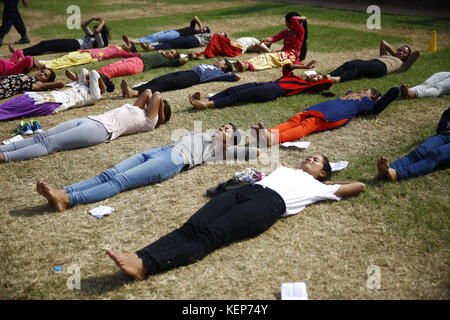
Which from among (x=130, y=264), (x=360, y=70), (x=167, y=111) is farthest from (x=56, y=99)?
(x=360, y=70)

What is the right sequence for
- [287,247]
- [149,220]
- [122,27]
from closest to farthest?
[287,247], [149,220], [122,27]

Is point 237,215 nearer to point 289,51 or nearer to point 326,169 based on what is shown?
point 326,169

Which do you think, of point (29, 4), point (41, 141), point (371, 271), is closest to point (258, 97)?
point (41, 141)

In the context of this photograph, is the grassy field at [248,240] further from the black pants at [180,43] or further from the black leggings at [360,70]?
the black pants at [180,43]

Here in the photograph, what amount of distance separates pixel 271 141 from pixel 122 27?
417 inches

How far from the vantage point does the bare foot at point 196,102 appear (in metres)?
6.44

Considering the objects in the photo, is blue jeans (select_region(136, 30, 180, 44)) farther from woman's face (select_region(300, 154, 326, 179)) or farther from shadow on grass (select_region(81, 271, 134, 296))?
shadow on grass (select_region(81, 271, 134, 296))

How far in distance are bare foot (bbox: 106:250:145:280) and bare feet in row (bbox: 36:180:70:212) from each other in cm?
128

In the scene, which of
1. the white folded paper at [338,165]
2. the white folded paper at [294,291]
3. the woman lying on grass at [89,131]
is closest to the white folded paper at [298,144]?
the white folded paper at [338,165]

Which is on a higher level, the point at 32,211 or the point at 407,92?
the point at 407,92

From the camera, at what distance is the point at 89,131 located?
504cm

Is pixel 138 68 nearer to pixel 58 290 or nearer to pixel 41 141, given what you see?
Answer: pixel 41 141

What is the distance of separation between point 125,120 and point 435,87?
19.5 ft
